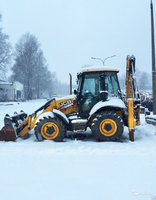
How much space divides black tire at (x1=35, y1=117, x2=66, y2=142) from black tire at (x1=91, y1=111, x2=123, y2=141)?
40.1 inches

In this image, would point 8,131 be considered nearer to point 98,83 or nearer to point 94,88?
point 94,88

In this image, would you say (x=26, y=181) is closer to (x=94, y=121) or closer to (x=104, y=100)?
(x=94, y=121)

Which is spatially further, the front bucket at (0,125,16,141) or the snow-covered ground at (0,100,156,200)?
the front bucket at (0,125,16,141)

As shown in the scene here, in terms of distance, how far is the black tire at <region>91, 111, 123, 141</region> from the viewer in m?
6.94

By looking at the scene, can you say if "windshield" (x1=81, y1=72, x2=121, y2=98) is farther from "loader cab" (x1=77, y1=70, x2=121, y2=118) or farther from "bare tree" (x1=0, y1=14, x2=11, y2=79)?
"bare tree" (x1=0, y1=14, x2=11, y2=79)

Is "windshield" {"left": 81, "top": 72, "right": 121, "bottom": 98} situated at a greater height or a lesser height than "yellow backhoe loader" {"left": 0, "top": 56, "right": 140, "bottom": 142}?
greater

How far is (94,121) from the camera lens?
22.8ft

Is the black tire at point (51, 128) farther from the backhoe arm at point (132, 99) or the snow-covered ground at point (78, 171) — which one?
the backhoe arm at point (132, 99)

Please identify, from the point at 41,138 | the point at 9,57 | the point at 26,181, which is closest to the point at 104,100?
the point at 41,138

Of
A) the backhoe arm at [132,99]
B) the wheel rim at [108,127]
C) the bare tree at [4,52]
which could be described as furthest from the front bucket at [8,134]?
the bare tree at [4,52]

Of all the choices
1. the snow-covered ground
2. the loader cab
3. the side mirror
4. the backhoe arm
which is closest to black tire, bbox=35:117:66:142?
the snow-covered ground

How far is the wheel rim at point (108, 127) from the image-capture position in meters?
6.95

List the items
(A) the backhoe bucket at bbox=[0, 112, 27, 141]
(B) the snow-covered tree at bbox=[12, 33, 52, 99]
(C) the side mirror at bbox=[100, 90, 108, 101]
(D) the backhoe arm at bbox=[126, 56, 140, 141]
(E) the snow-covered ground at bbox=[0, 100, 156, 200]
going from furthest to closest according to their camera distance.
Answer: (B) the snow-covered tree at bbox=[12, 33, 52, 99] → (C) the side mirror at bbox=[100, 90, 108, 101] → (A) the backhoe bucket at bbox=[0, 112, 27, 141] → (D) the backhoe arm at bbox=[126, 56, 140, 141] → (E) the snow-covered ground at bbox=[0, 100, 156, 200]

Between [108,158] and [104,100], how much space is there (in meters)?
2.55
